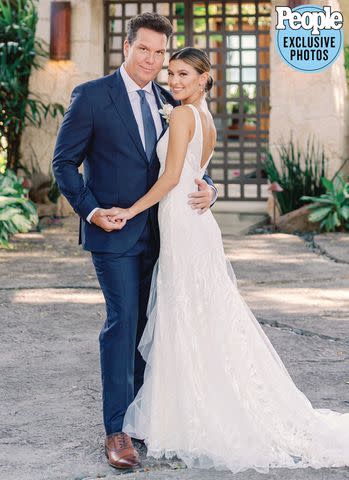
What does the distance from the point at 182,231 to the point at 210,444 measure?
88 cm

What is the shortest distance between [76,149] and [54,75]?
27.5 ft

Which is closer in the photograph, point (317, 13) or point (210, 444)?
point (210, 444)

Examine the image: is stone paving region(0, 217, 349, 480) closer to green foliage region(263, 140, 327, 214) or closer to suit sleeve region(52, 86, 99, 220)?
green foliage region(263, 140, 327, 214)

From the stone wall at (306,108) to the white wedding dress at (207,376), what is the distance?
7372 mm

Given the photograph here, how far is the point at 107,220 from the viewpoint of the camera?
4.27m

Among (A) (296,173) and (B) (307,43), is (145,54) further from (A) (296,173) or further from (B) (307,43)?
(B) (307,43)

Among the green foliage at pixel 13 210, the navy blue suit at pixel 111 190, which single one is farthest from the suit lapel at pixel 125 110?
the green foliage at pixel 13 210

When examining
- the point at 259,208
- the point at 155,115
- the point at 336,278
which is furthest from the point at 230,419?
the point at 259,208

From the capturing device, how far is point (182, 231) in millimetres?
4473

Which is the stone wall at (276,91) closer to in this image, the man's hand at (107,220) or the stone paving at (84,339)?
the stone paving at (84,339)

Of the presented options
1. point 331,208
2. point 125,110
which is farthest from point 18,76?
point 125,110

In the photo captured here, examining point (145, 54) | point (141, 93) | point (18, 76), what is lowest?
point (141, 93)

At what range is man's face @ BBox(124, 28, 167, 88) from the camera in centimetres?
429

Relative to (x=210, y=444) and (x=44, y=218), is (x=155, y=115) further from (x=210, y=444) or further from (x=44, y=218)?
(x=44, y=218)
